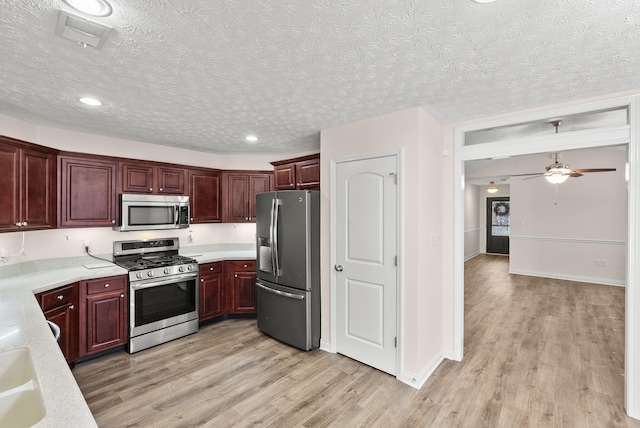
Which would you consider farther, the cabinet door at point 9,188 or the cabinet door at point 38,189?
the cabinet door at point 38,189

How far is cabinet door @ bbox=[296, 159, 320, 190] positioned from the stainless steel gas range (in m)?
1.71

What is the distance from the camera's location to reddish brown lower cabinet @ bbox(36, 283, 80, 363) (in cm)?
260

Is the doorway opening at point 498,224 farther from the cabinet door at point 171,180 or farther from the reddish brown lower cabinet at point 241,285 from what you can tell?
the cabinet door at point 171,180

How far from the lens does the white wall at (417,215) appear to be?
268 centimetres

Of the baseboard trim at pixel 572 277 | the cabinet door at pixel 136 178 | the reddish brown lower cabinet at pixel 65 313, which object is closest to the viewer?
the reddish brown lower cabinet at pixel 65 313

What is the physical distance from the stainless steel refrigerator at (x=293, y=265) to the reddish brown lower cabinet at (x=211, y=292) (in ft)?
2.92

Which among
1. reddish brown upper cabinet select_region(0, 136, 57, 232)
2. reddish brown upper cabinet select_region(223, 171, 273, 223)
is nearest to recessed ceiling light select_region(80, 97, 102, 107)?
reddish brown upper cabinet select_region(0, 136, 57, 232)

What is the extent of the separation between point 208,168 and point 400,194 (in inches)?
116

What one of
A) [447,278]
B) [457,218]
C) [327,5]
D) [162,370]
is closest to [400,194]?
[457,218]

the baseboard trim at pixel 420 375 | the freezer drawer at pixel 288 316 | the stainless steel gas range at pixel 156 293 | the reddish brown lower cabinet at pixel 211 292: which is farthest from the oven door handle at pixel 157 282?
the baseboard trim at pixel 420 375

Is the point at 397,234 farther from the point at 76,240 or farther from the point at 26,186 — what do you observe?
the point at 76,240

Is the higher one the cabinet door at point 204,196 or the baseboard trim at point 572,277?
the cabinet door at point 204,196

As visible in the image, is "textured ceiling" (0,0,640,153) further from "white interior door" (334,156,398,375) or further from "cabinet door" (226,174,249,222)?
"cabinet door" (226,174,249,222)

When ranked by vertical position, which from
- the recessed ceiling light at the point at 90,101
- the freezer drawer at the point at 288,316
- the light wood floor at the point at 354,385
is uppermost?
the recessed ceiling light at the point at 90,101
